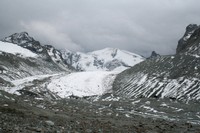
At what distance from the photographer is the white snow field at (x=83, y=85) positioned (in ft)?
354

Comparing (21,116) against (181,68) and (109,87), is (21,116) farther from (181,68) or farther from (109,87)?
(109,87)

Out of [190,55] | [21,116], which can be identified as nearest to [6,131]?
[21,116]

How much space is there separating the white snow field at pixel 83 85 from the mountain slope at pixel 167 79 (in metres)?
7.56

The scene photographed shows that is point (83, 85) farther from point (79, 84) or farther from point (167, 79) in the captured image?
point (167, 79)

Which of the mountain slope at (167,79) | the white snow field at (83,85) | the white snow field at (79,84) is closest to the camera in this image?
the mountain slope at (167,79)

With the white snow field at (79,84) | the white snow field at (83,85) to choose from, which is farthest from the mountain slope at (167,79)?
the white snow field at (79,84)

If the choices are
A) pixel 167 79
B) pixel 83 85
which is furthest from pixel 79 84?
pixel 167 79

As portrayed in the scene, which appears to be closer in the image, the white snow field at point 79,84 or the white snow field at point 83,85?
the white snow field at point 79,84

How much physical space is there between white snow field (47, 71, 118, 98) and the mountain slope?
7560 mm

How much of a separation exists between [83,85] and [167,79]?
4198 cm

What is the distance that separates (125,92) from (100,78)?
4277cm

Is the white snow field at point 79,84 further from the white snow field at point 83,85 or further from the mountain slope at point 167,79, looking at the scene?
the mountain slope at point 167,79

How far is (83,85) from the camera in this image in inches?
5034

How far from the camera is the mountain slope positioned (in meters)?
87.5
